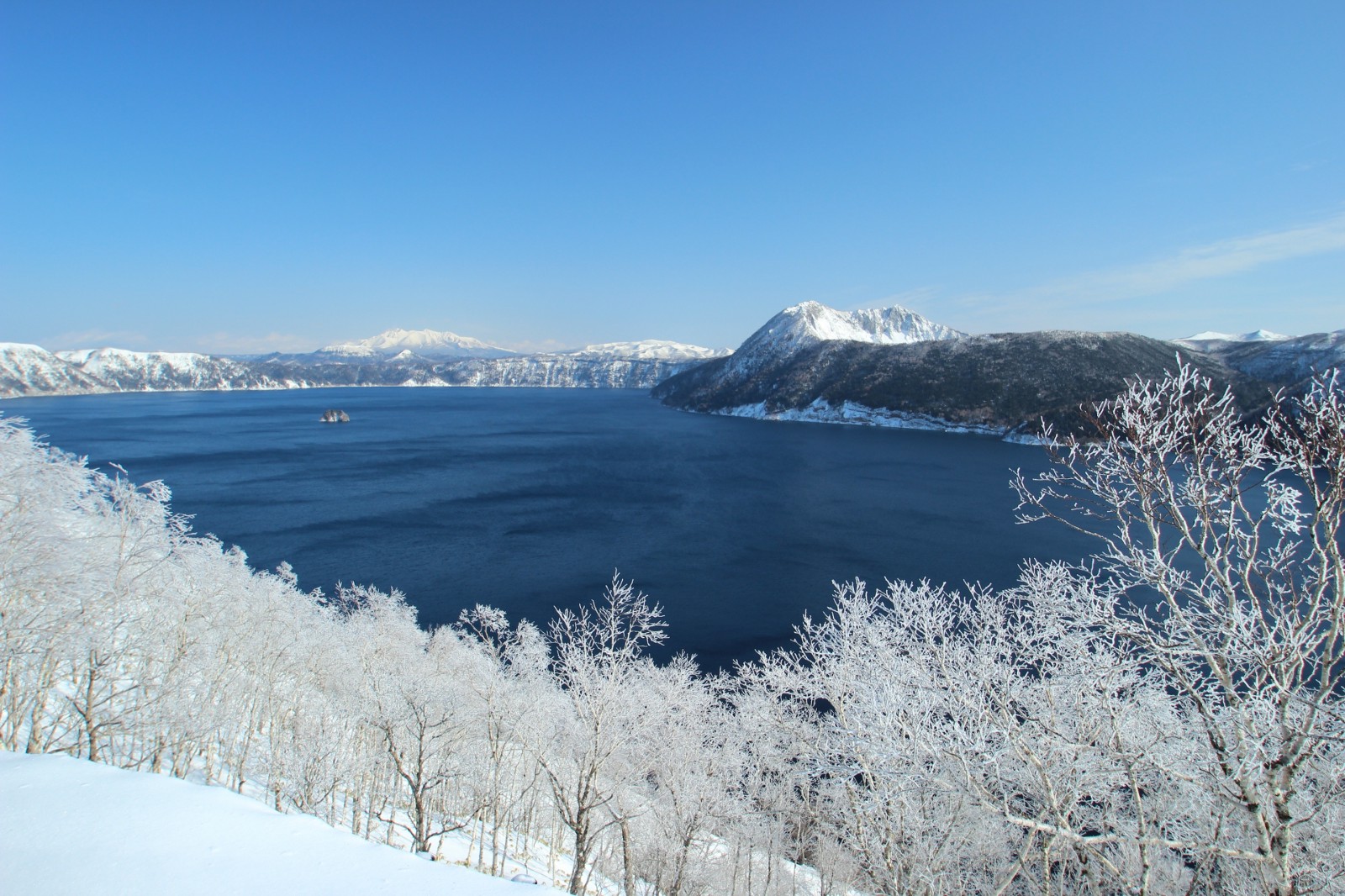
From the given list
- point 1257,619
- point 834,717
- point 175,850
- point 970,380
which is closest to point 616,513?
point 834,717

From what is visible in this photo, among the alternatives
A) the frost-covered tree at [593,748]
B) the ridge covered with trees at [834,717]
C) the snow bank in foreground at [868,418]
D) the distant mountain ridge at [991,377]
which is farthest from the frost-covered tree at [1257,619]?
the snow bank in foreground at [868,418]

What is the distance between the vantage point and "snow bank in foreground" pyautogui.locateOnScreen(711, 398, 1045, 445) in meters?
104

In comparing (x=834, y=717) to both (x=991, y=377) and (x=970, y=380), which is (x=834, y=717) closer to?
(x=970, y=380)

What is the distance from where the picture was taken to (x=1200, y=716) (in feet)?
29.2

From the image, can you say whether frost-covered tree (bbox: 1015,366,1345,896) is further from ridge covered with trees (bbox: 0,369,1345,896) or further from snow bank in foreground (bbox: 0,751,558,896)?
snow bank in foreground (bbox: 0,751,558,896)

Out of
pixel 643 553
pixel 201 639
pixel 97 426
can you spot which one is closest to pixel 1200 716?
pixel 201 639

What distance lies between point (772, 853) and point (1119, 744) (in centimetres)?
1029

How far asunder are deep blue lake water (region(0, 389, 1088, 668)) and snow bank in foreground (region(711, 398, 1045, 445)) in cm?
466

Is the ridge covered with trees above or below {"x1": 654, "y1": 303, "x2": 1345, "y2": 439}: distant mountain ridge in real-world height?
below

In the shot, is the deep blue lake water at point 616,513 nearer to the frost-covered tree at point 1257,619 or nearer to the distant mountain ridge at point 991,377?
the distant mountain ridge at point 991,377

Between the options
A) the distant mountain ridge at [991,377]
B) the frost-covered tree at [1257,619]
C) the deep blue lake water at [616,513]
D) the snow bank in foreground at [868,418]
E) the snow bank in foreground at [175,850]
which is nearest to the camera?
the snow bank in foreground at [175,850]

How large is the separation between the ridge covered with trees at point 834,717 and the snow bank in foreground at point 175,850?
644cm

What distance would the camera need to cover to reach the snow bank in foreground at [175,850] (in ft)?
18.9

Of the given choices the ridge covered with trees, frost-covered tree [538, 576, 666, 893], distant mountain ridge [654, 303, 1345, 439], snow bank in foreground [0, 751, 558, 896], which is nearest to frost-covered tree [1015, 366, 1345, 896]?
the ridge covered with trees
